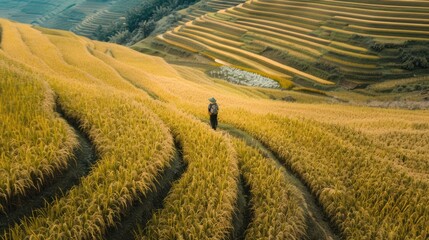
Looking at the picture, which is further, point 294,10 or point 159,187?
point 294,10

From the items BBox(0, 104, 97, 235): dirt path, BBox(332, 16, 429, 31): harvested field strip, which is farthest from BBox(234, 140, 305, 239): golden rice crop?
BBox(332, 16, 429, 31): harvested field strip

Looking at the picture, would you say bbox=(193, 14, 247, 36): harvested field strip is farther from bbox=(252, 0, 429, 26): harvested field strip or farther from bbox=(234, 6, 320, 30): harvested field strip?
bbox=(252, 0, 429, 26): harvested field strip

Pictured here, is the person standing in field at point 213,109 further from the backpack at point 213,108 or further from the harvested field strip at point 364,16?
the harvested field strip at point 364,16

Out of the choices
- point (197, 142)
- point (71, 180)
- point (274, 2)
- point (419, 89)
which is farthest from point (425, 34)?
point (71, 180)

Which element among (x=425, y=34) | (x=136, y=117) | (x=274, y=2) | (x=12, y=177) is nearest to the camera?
(x=12, y=177)

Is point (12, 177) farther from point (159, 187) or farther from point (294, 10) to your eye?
point (294, 10)

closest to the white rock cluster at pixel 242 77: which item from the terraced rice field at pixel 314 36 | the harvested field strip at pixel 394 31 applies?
the terraced rice field at pixel 314 36

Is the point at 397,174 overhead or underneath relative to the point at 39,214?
underneath
